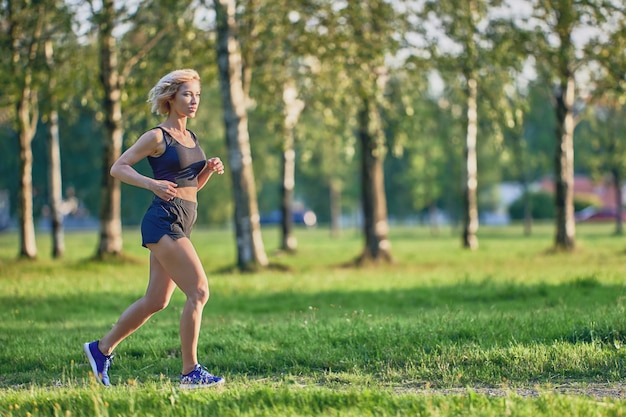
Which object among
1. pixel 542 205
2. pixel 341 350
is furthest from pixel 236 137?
pixel 542 205

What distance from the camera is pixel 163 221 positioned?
21.3 ft

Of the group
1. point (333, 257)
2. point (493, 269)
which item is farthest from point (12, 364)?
point (333, 257)

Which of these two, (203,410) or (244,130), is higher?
(244,130)

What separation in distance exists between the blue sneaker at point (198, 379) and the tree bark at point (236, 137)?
1200cm

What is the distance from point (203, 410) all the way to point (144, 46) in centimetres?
1748

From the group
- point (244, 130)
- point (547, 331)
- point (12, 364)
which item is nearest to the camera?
point (12, 364)

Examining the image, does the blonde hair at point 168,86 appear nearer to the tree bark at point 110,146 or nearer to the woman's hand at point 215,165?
the woman's hand at point 215,165

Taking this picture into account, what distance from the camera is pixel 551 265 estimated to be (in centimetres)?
2003

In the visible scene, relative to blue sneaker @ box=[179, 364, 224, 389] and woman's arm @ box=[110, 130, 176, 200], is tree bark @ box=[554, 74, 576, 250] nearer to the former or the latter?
blue sneaker @ box=[179, 364, 224, 389]

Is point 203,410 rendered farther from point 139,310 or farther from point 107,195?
point 107,195

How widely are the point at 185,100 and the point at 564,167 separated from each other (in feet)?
64.0

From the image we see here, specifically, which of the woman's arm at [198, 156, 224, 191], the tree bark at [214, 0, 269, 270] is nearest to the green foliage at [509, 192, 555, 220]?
the tree bark at [214, 0, 269, 270]

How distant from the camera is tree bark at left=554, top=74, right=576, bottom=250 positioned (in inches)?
964

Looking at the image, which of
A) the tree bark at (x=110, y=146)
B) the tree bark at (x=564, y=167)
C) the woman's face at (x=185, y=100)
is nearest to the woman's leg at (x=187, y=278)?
the woman's face at (x=185, y=100)
